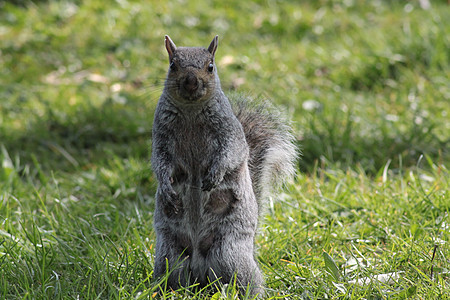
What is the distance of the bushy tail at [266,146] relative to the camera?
94.1 inches

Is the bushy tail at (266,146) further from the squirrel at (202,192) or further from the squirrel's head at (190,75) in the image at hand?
the squirrel's head at (190,75)

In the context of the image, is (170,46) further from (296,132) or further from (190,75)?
(296,132)

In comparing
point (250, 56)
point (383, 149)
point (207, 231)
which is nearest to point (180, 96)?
point (207, 231)

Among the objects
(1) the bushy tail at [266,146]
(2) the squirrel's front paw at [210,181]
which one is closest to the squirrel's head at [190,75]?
(2) the squirrel's front paw at [210,181]

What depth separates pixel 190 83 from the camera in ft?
6.36

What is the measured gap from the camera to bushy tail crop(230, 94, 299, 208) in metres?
2.39

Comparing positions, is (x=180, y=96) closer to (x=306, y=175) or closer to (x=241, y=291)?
(x=241, y=291)

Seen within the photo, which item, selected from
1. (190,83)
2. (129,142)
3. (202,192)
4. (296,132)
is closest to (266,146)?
(202,192)

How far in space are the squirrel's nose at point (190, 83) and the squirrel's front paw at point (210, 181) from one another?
322mm

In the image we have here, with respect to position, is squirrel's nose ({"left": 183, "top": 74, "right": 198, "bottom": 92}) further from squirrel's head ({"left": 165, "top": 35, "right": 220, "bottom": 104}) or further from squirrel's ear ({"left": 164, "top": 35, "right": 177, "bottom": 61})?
squirrel's ear ({"left": 164, "top": 35, "right": 177, "bottom": 61})

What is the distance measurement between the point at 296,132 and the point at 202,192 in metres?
1.66

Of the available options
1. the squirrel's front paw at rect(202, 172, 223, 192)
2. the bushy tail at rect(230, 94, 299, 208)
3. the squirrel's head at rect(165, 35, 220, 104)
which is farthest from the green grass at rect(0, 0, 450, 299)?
the squirrel's head at rect(165, 35, 220, 104)

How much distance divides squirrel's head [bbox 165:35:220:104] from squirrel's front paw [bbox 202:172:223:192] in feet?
0.91

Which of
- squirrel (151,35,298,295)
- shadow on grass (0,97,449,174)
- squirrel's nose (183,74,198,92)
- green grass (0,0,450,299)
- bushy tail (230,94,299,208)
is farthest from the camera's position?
shadow on grass (0,97,449,174)
